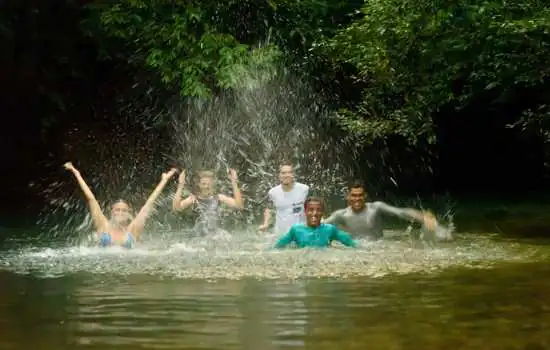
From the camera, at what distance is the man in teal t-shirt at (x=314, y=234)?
13.3m

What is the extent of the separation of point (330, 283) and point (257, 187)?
1470 cm

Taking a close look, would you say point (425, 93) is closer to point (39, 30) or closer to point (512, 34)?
point (512, 34)

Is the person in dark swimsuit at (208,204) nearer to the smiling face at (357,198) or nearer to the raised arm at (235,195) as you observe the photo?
the raised arm at (235,195)

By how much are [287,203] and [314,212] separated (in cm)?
181

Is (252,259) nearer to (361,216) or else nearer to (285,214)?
(285,214)

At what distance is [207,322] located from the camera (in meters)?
8.11

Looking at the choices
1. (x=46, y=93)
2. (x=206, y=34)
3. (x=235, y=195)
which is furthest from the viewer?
(x=46, y=93)

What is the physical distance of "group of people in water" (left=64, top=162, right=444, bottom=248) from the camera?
43.9 feet

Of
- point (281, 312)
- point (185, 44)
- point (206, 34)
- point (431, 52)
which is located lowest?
point (281, 312)

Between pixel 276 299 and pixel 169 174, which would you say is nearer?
pixel 276 299

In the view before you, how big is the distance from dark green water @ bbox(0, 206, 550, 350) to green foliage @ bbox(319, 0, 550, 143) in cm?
318

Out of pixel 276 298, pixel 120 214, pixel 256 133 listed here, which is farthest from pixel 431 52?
Result: pixel 276 298

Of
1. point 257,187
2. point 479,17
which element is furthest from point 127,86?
point 479,17

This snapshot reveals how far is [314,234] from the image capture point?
13.3 m
